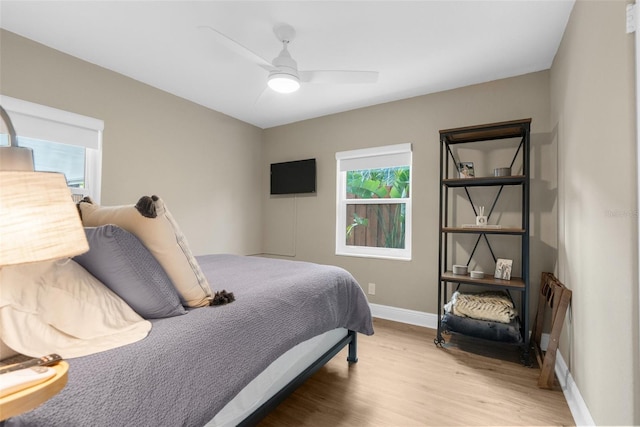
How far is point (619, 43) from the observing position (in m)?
1.30

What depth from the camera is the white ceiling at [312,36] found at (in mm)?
2045

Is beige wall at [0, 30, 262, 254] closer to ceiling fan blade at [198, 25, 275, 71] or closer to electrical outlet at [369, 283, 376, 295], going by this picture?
ceiling fan blade at [198, 25, 275, 71]

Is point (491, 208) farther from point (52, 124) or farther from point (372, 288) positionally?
point (52, 124)

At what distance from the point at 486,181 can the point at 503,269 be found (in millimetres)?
788

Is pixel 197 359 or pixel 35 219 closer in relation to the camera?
pixel 35 219

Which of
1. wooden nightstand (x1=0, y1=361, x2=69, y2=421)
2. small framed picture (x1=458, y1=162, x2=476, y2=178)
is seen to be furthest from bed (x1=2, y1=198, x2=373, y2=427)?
small framed picture (x1=458, y1=162, x2=476, y2=178)

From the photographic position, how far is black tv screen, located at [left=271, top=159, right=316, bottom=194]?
4.13 metres

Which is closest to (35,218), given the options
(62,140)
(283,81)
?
(283,81)

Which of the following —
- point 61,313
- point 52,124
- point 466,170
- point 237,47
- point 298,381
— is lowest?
point 298,381

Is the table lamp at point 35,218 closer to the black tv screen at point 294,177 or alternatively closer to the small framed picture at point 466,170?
the small framed picture at point 466,170

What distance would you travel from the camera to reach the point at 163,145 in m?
3.38

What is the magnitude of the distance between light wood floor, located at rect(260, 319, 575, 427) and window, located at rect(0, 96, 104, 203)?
2.44 metres

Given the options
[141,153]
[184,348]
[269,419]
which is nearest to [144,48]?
[141,153]

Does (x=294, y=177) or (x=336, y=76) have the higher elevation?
(x=336, y=76)
